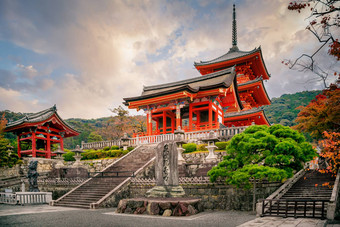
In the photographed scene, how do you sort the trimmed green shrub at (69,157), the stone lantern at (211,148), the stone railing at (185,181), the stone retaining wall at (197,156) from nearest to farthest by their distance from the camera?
1. the stone railing at (185,181)
2. the stone lantern at (211,148)
3. the stone retaining wall at (197,156)
4. the trimmed green shrub at (69,157)

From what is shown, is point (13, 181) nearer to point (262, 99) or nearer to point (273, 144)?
point (273, 144)

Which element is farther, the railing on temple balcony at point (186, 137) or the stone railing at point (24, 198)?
the railing on temple balcony at point (186, 137)

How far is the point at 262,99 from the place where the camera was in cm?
3578

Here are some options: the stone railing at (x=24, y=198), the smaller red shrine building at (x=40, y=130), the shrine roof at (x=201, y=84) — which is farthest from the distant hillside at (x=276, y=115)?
the stone railing at (x=24, y=198)

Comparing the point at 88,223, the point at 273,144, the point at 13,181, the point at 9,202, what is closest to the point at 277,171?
the point at 273,144

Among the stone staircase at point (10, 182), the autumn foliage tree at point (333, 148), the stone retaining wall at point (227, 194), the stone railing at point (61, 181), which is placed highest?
the autumn foliage tree at point (333, 148)

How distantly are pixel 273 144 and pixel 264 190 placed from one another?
2.66 metres

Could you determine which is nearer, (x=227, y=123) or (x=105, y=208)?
(x=105, y=208)

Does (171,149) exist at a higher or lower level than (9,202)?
higher

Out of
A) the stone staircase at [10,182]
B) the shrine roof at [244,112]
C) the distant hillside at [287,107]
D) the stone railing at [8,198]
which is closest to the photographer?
the stone railing at [8,198]

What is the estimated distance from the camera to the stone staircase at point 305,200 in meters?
10.3

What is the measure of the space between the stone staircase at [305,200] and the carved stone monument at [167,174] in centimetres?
448

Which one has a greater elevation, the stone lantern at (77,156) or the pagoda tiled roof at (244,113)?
the pagoda tiled roof at (244,113)

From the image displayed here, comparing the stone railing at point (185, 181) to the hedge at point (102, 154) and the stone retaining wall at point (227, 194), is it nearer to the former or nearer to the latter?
the stone retaining wall at point (227, 194)
